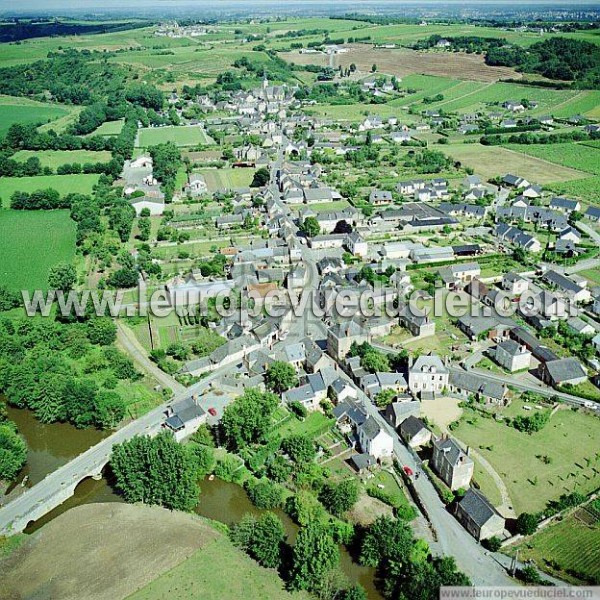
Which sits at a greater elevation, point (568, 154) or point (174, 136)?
point (174, 136)

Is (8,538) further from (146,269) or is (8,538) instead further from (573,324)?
(573,324)

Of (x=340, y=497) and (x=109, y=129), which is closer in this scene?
(x=340, y=497)

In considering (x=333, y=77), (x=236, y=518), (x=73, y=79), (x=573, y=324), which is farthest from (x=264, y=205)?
(x=73, y=79)

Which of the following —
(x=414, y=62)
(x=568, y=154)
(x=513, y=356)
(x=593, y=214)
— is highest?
(x=414, y=62)

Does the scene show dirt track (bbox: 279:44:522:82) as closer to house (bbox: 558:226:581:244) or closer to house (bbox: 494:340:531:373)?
house (bbox: 558:226:581:244)

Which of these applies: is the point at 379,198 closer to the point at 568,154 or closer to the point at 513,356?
the point at 513,356

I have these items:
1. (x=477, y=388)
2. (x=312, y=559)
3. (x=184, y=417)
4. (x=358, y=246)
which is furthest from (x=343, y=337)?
(x=358, y=246)

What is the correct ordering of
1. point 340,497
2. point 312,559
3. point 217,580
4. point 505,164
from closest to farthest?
point 312,559 < point 217,580 < point 340,497 < point 505,164

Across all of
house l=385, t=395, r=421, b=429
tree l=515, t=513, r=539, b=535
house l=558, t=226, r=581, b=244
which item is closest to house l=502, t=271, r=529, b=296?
house l=558, t=226, r=581, b=244
